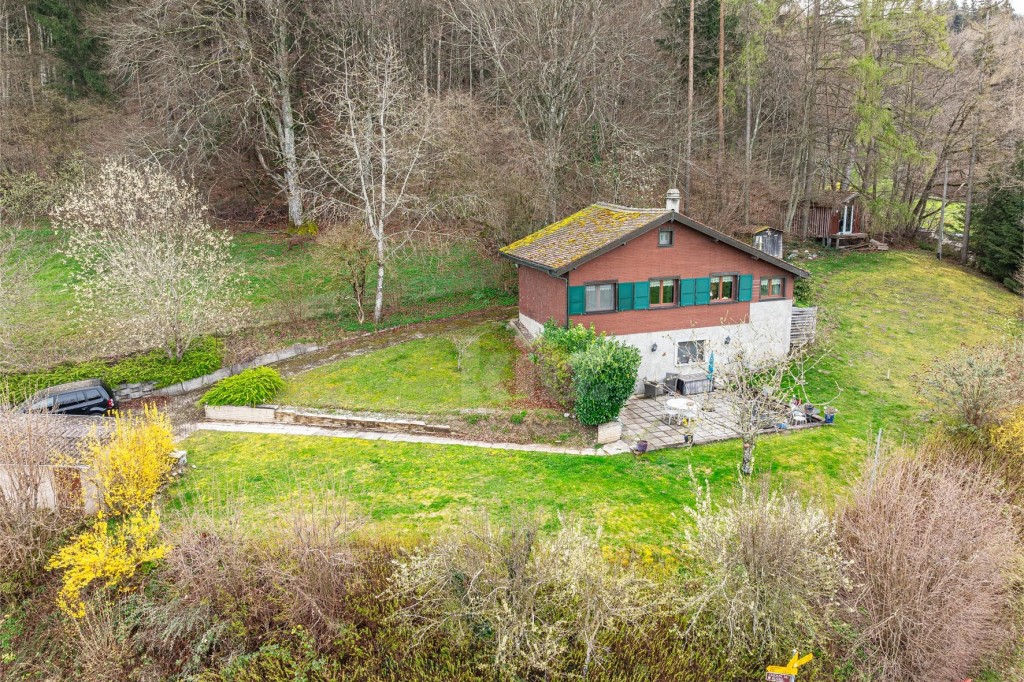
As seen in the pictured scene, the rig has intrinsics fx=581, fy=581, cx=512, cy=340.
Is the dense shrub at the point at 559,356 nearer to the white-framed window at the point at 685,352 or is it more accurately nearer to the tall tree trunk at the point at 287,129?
the white-framed window at the point at 685,352

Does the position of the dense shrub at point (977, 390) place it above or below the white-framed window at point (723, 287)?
below

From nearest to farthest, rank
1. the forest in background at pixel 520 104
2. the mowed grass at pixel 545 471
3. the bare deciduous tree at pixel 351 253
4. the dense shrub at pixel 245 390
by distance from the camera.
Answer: the mowed grass at pixel 545 471, the dense shrub at pixel 245 390, the bare deciduous tree at pixel 351 253, the forest in background at pixel 520 104

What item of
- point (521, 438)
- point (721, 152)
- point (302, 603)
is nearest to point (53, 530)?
point (302, 603)

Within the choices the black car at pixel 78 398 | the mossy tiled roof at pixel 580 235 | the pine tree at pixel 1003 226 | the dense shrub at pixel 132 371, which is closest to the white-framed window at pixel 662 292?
the mossy tiled roof at pixel 580 235

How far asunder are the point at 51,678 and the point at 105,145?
29.4 meters

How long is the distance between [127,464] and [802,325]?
903 inches

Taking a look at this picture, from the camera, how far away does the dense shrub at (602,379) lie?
1587 cm

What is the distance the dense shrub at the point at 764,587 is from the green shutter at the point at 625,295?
10.5 meters

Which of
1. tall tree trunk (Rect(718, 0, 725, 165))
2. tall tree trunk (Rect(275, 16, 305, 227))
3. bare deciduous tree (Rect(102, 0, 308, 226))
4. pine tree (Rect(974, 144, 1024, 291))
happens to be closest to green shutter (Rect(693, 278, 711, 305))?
tall tree trunk (Rect(718, 0, 725, 165))

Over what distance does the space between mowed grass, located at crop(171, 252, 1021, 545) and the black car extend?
3443 mm

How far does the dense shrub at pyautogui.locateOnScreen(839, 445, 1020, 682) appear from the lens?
966 centimetres

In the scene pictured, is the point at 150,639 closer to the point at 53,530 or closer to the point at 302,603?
the point at 302,603

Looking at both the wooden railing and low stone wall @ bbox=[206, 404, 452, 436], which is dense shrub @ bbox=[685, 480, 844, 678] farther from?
the wooden railing

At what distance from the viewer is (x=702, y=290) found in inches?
803
